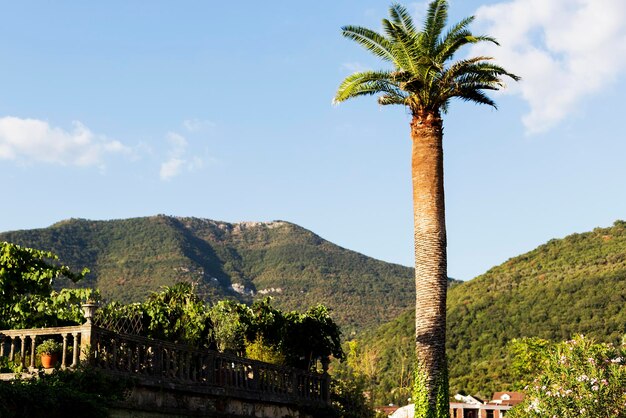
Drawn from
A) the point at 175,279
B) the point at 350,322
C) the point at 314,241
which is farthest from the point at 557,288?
the point at 314,241

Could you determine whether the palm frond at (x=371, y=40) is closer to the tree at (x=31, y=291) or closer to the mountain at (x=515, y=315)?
the tree at (x=31, y=291)

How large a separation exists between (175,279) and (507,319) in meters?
55.1

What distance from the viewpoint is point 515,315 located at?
340 feet

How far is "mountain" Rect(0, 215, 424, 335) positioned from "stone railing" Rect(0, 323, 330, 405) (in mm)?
95116

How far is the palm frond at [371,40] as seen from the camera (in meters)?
27.2

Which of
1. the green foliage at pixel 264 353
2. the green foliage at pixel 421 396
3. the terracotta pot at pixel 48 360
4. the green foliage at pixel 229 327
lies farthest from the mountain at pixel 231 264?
the terracotta pot at pixel 48 360

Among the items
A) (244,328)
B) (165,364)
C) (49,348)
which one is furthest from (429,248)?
(244,328)

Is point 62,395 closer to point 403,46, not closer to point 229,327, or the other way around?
point 403,46

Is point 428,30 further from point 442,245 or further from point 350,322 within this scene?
point 350,322

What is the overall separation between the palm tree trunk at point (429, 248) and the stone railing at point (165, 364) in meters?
4.87

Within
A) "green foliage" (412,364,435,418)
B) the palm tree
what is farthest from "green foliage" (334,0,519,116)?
"green foliage" (412,364,435,418)

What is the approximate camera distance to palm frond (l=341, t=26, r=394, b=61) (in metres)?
27.2

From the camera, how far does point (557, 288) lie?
346 ft

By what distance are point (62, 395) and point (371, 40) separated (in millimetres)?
14554
